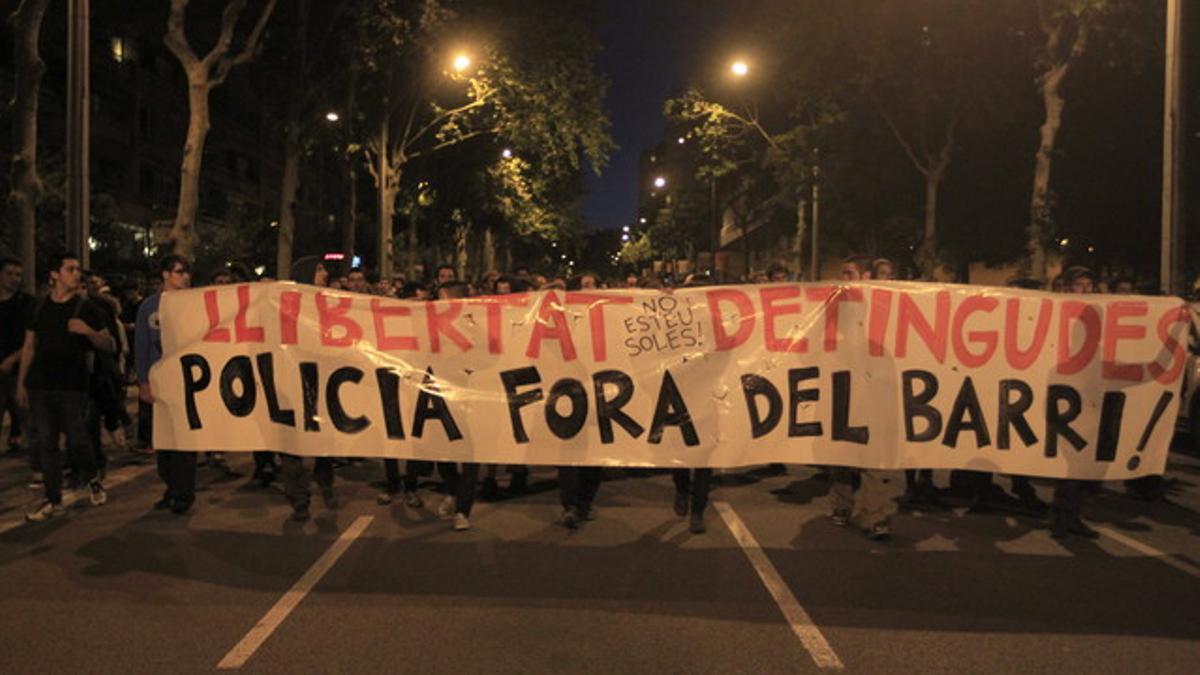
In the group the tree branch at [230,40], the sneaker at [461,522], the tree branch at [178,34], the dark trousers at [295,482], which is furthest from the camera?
the tree branch at [230,40]

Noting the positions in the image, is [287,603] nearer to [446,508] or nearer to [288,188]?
[446,508]

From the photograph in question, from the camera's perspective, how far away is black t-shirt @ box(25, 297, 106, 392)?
24.3 feet

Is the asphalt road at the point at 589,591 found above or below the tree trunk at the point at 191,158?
below

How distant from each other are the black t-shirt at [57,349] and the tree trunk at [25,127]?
7.37 metres

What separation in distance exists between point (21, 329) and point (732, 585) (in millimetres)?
6430

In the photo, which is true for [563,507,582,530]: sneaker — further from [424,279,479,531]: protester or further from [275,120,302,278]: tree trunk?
[275,120,302,278]: tree trunk

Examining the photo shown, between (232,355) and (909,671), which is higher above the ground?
(232,355)

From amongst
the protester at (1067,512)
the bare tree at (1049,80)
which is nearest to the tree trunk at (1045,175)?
the bare tree at (1049,80)

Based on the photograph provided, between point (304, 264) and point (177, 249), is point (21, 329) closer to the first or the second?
point (304, 264)

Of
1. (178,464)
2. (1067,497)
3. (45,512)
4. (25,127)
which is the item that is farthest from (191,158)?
(1067,497)

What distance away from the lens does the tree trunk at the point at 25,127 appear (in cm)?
1404


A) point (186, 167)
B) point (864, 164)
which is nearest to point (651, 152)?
point (864, 164)

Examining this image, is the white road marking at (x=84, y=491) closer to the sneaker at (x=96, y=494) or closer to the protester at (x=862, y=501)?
the sneaker at (x=96, y=494)

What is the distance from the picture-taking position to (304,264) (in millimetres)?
14031
